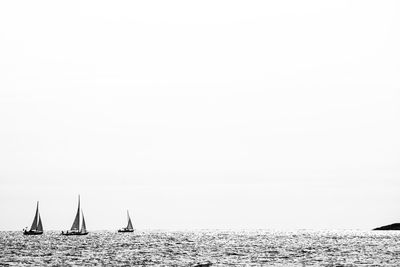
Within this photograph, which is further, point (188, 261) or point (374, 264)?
point (188, 261)

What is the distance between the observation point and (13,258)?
328ft

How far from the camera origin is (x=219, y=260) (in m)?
97.3

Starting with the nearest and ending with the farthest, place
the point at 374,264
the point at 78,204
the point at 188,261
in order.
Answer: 1. the point at 374,264
2. the point at 188,261
3. the point at 78,204

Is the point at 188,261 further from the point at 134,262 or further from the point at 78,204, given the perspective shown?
the point at 78,204

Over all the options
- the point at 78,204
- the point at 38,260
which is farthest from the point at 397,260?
the point at 78,204

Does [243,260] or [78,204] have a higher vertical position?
[78,204]

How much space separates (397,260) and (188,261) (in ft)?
95.3

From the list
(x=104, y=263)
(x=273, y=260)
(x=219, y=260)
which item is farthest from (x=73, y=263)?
(x=273, y=260)

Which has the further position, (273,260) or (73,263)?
(273,260)

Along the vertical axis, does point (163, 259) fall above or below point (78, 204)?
below

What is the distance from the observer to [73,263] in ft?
295

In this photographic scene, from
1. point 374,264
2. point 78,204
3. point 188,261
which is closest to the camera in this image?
point 374,264

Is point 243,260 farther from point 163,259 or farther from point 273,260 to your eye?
point 163,259

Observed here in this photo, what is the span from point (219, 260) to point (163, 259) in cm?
825
